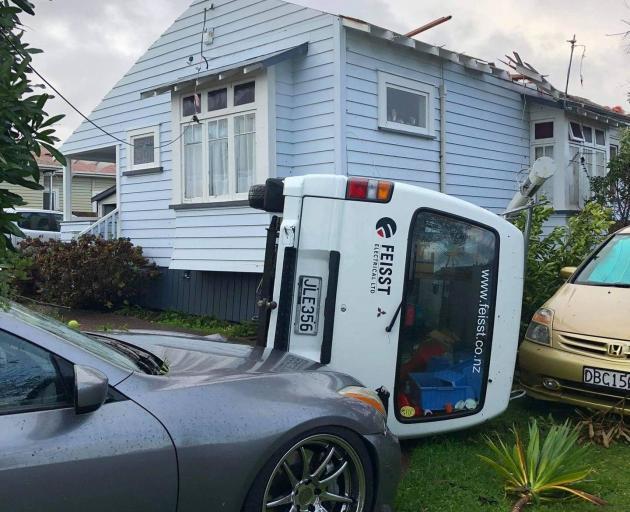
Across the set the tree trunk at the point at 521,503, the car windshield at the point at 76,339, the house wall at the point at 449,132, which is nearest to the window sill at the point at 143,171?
the house wall at the point at 449,132

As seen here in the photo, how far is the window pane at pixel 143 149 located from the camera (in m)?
11.4

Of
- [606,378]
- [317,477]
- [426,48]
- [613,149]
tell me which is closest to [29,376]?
[317,477]

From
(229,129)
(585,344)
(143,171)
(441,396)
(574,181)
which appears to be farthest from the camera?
(574,181)

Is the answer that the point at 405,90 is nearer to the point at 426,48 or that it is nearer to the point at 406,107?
the point at 406,107

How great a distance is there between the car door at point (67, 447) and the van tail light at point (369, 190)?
206 cm

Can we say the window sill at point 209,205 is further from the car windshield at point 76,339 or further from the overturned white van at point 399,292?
the car windshield at point 76,339

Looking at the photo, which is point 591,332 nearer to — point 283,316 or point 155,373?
point 283,316

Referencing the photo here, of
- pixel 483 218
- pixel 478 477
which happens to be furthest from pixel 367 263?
pixel 478 477

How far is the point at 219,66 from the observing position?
10.0 metres

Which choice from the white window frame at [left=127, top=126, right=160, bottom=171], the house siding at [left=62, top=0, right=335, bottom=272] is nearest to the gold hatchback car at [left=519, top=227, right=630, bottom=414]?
the house siding at [left=62, top=0, right=335, bottom=272]

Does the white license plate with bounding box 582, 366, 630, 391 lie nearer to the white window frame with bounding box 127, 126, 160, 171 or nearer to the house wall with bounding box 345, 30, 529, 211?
the house wall with bounding box 345, 30, 529, 211

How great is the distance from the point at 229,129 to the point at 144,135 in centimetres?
288

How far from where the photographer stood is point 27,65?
10.1ft

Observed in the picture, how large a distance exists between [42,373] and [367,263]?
7.21 feet
